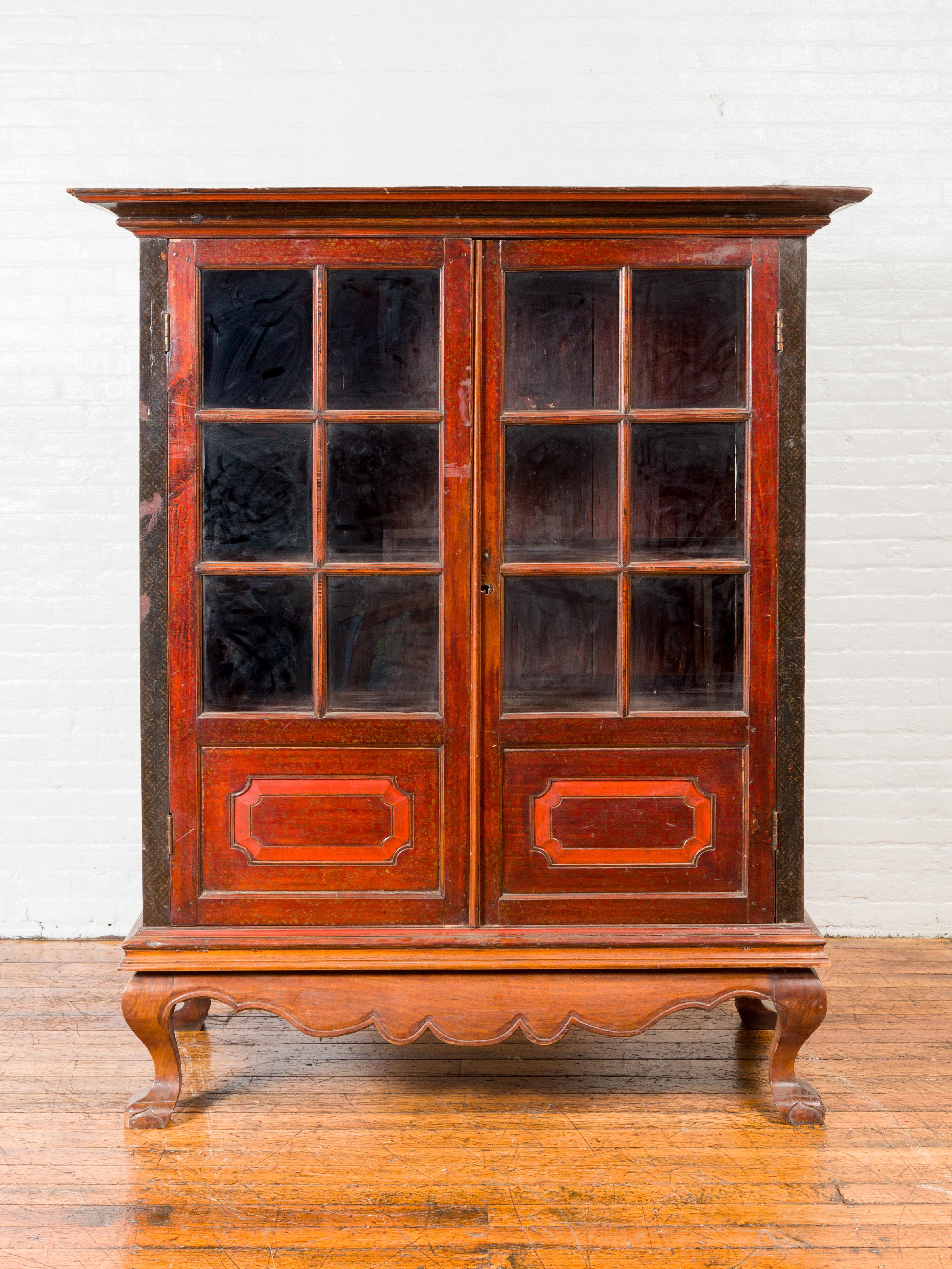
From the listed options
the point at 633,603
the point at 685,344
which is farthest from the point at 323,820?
the point at 685,344

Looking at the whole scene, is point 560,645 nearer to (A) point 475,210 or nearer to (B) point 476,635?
(B) point 476,635

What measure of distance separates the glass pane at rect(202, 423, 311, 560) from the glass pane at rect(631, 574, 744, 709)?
0.71m

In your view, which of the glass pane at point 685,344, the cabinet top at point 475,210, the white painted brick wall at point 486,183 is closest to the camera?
the cabinet top at point 475,210

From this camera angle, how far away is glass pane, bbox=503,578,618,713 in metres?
2.10

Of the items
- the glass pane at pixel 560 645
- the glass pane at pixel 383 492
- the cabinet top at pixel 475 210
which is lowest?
the glass pane at pixel 560 645

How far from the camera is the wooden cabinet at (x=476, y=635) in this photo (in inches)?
80.6

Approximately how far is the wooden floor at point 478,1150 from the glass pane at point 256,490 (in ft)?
3.85

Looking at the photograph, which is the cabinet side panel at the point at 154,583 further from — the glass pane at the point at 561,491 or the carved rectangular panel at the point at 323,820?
the glass pane at the point at 561,491

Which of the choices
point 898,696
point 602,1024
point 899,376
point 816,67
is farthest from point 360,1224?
point 816,67

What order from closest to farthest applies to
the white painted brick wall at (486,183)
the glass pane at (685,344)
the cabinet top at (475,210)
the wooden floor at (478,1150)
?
the wooden floor at (478,1150) → the cabinet top at (475,210) → the glass pane at (685,344) → the white painted brick wall at (486,183)

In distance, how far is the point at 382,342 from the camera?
207 cm

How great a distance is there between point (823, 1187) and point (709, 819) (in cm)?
69

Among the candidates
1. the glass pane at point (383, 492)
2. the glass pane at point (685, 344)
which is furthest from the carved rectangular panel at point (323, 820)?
the glass pane at point (685, 344)

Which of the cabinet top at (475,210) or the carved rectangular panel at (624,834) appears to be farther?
the carved rectangular panel at (624,834)
